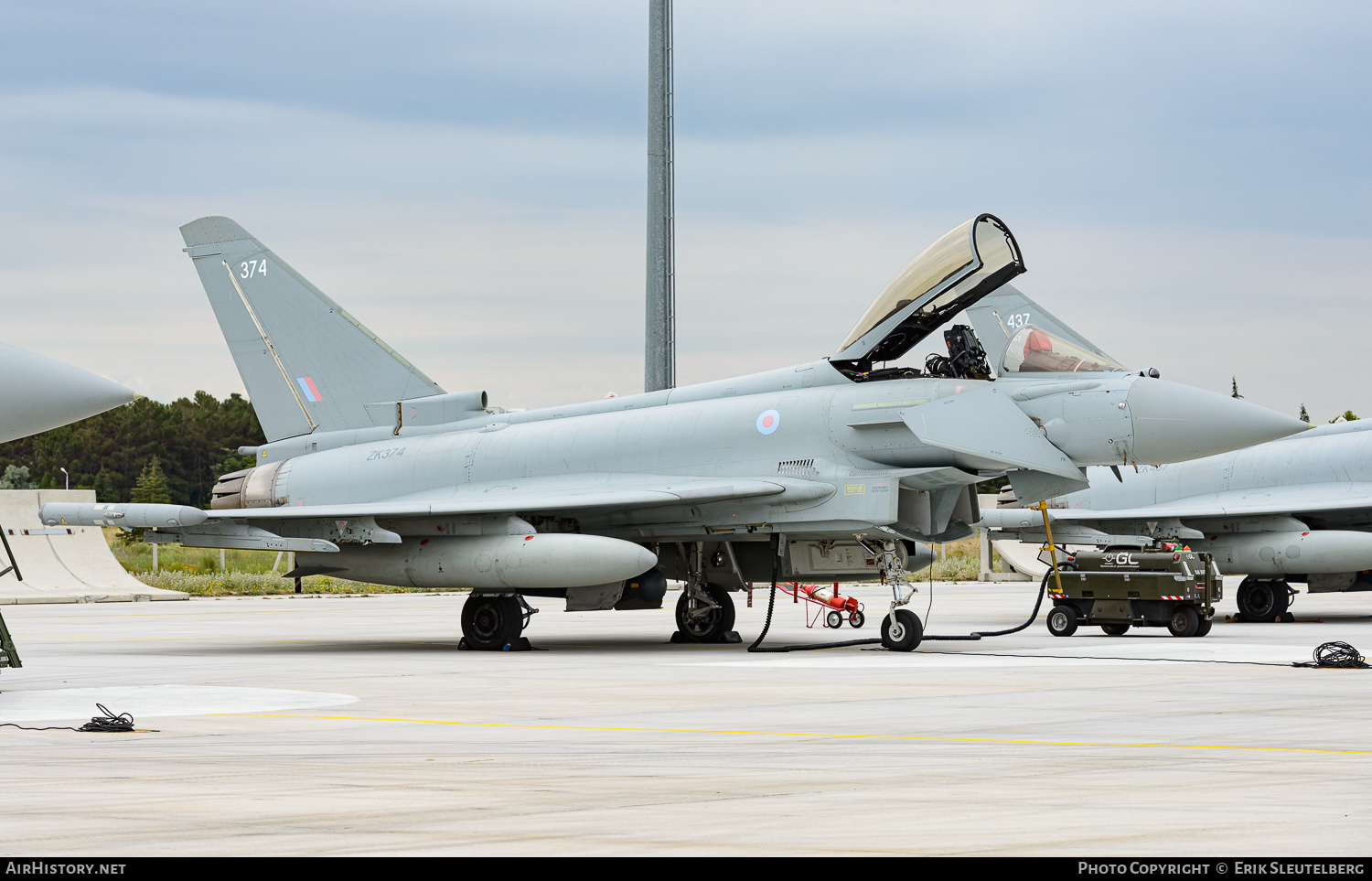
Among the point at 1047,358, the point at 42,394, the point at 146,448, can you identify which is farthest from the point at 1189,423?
the point at 146,448

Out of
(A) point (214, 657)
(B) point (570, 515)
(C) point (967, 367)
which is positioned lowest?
(A) point (214, 657)

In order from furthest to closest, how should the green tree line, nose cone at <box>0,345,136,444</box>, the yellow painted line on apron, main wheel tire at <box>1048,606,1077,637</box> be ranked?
1. the green tree line
2. main wheel tire at <box>1048,606,1077,637</box>
3. nose cone at <box>0,345,136,444</box>
4. the yellow painted line on apron

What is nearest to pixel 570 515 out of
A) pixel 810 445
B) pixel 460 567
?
pixel 460 567

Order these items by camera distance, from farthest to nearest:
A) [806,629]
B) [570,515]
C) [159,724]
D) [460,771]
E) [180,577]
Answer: [180,577] < [806,629] < [570,515] < [159,724] < [460,771]

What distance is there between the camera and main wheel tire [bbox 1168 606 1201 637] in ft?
59.3

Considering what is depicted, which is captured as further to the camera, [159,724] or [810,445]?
[810,445]

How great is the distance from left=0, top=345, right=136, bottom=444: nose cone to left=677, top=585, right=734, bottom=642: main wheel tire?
29.6ft

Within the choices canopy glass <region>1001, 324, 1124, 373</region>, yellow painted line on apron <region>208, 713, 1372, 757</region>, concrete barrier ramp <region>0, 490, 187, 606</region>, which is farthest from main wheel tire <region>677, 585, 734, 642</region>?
concrete barrier ramp <region>0, 490, 187, 606</region>

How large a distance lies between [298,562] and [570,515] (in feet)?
10.5

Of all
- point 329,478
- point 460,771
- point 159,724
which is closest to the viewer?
point 460,771

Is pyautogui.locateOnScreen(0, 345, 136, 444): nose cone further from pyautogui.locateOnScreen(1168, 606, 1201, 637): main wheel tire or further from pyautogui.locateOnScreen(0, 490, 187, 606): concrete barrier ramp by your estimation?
pyautogui.locateOnScreen(0, 490, 187, 606): concrete barrier ramp

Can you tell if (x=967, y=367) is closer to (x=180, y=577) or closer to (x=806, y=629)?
(x=806, y=629)

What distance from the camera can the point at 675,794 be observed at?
5.92m

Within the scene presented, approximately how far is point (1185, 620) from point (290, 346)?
38.3 feet
